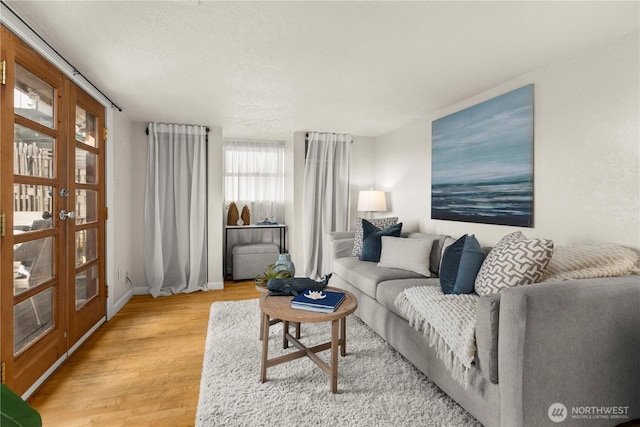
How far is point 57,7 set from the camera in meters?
1.80

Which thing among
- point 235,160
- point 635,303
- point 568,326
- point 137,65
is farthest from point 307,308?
point 235,160

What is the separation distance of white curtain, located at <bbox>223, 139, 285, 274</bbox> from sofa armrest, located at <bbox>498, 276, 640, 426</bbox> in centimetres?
447

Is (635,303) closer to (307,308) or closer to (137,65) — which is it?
(307,308)

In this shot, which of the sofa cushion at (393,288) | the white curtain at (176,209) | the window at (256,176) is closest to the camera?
the sofa cushion at (393,288)

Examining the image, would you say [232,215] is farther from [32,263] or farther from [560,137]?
[560,137]

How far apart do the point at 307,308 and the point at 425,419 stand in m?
0.91

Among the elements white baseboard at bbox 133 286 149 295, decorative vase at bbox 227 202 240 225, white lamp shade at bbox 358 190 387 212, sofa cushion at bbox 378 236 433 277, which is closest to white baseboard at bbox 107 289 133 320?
white baseboard at bbox 133 286 149 295

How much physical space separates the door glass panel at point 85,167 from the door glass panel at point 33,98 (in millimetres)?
478

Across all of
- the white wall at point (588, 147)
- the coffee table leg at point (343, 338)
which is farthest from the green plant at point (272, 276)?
the white wall at point (588, 147)

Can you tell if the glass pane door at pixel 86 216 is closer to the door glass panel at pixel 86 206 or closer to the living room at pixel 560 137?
the door glass panel at pixel 86 206

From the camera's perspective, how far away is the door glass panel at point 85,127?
2.79 meters

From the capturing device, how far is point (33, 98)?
7.07 feet

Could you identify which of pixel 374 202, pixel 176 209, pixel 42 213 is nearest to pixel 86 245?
pixel 42 213

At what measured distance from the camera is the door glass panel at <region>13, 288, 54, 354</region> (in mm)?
1973
